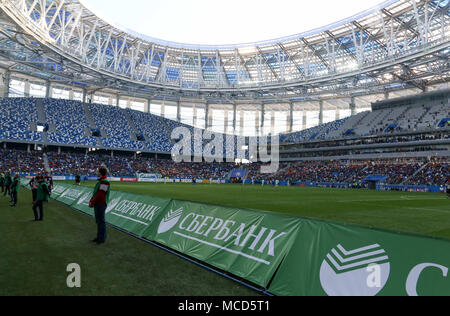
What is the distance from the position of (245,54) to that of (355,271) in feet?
220

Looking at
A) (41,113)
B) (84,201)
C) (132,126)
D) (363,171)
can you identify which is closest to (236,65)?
(132,126)

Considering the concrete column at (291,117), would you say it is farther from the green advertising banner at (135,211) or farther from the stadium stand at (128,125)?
the green advertising banner at (135,211)

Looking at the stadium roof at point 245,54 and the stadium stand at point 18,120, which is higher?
the stadium roof at point 245,54

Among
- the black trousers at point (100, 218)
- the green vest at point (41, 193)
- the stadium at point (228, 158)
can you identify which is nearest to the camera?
the stadium at point (228, 158)

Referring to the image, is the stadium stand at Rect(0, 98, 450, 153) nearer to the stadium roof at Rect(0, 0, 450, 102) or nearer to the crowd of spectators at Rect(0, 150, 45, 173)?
the crowd of spectators at Rect(0, 150, 45, 173)

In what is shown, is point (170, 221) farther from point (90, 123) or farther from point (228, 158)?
point (228, 158)

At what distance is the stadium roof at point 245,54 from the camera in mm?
42344

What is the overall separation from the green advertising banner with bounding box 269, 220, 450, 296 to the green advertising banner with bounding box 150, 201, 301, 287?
1.08ft

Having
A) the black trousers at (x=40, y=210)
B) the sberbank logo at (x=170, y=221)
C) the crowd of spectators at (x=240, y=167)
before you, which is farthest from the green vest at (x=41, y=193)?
the crowd of spectators at (x=240, y=167)

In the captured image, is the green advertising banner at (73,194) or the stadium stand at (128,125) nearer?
the green advertising banner at (73,194)

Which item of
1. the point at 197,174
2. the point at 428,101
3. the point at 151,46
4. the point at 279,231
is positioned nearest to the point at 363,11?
the point at 428,101
